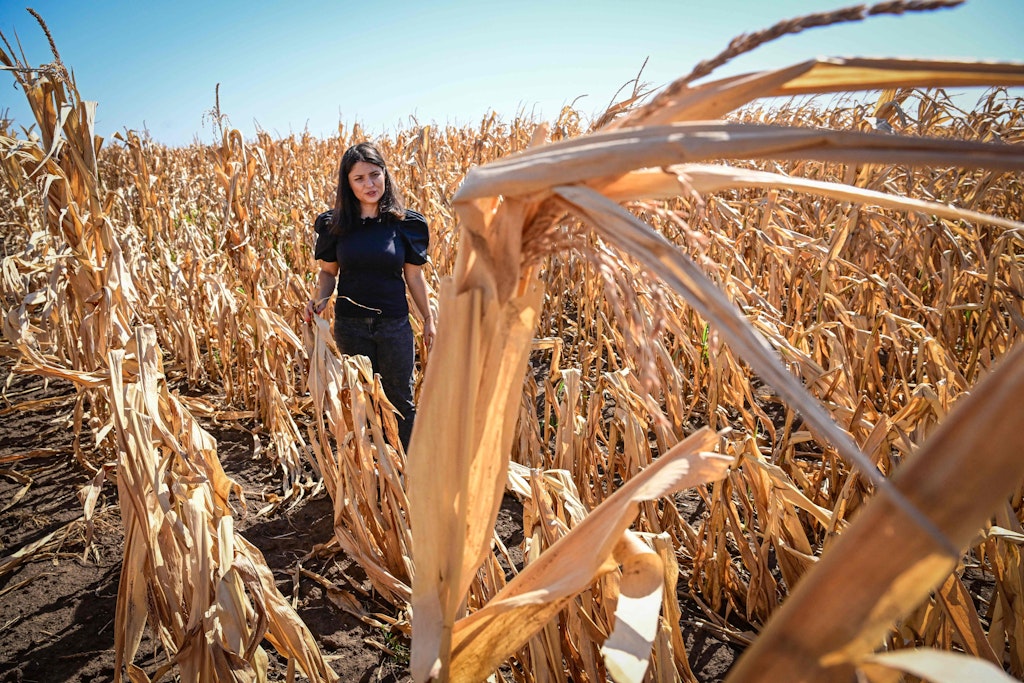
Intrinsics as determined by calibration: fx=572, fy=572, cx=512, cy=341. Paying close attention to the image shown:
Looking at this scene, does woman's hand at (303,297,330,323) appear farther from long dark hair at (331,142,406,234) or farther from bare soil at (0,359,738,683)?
bare soil at (0,359,738,683)

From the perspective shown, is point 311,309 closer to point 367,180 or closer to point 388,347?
point 388,347

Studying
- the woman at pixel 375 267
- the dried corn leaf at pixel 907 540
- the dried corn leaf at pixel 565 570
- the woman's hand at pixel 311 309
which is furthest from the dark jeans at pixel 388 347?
the dried corn leaf at pixel 907 540

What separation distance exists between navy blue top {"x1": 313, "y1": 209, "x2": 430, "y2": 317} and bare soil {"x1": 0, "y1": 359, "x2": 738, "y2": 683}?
105 cm

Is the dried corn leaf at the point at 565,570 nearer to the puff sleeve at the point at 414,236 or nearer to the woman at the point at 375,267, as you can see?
the woman at the point at 375,267

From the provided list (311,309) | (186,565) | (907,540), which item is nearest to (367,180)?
(311,309)

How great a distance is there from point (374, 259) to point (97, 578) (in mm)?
1787

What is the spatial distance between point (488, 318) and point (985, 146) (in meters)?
0.48

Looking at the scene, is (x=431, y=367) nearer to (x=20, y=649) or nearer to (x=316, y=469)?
(x=20, y=649)

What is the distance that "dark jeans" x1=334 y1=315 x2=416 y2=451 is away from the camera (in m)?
2.95

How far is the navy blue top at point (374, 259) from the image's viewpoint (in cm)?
288

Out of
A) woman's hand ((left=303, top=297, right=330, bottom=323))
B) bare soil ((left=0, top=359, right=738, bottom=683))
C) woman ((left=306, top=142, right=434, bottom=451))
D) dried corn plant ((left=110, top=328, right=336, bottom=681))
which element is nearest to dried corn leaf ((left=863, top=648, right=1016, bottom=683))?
dried corn plant ((left=110, top=328, right=336, bottom=681))

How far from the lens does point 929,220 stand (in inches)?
116

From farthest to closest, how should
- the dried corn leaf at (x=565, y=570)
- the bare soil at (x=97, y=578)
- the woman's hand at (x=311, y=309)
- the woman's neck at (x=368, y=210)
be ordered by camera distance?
the woman's neck at (x=368, y=210) → the woman's hand at (x=311, y=309) → the bare soil at (x=97, y=578) → the dried corn leaf at (x=565, y=570)

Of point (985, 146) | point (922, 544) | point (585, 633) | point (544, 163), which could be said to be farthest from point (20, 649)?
point (985, 146)
